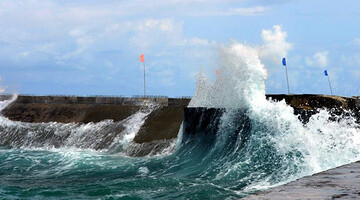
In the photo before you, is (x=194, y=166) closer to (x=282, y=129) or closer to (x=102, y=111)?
(x=282, y=129)

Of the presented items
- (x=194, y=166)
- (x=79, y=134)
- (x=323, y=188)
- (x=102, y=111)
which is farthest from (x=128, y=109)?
(x=323, y=188)

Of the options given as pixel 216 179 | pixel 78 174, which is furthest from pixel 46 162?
pixel 216 179

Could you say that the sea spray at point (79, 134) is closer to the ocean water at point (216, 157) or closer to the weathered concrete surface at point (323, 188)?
the ocean water at point (216, 157)

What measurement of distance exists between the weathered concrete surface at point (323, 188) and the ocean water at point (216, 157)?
304 centimetres

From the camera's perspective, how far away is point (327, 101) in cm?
1202

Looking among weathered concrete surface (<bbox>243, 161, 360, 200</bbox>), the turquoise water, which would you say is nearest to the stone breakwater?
the turquoise water

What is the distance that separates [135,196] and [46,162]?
6.50 metres

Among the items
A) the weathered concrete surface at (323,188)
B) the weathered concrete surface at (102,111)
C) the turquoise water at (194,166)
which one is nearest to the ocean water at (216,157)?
the turquoise water at (194,166)

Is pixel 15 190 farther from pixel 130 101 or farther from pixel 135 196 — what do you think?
pixel 130 101

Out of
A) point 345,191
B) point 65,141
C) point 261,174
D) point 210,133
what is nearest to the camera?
point 345,191

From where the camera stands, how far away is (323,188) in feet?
15.4

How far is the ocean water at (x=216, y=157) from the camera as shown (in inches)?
377

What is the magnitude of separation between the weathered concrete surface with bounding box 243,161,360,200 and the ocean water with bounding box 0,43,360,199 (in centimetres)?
304

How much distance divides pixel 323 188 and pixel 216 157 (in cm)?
720
